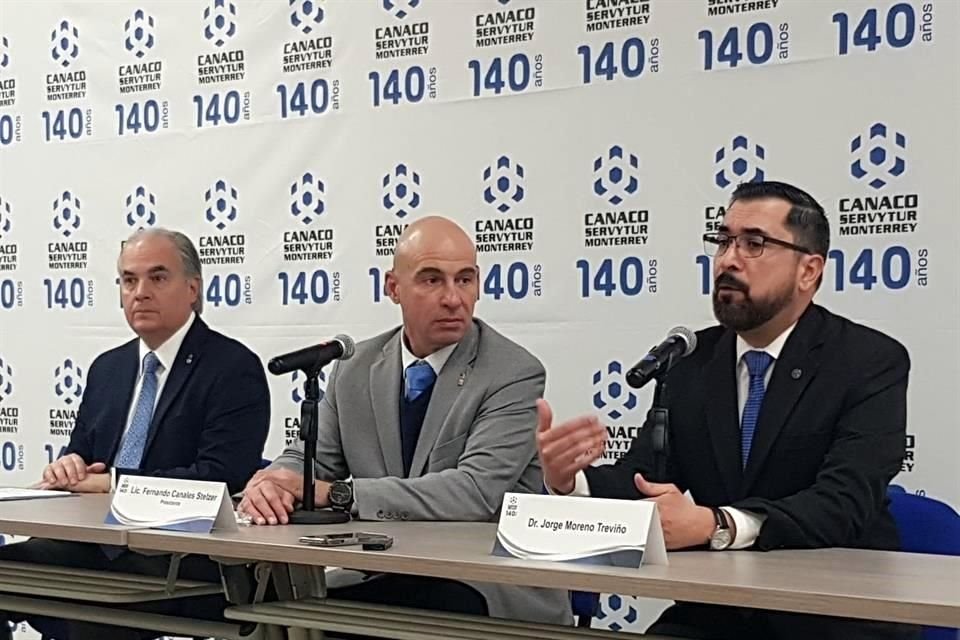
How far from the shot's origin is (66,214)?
4.94 m

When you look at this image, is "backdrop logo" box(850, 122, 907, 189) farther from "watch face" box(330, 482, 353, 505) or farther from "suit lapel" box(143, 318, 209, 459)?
"suit lapel" box(143, 318, 209, 459)

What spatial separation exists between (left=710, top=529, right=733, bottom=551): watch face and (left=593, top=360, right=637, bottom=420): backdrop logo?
1595mm

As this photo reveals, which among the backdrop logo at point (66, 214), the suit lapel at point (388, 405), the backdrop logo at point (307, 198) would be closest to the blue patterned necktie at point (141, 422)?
the suit lapel at point (388, 405)

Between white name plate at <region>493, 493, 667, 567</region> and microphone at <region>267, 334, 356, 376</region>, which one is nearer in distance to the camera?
white name plate at <region>493, 493, 667, 567</region>

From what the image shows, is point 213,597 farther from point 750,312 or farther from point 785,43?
point 785,43

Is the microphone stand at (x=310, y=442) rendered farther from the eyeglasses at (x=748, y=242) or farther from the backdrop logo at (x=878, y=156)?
the backdrop logo at (x=878, y=156)

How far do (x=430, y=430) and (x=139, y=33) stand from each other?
2482 millimetres

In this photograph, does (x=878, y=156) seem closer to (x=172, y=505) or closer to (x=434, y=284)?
(x=434, y=284)

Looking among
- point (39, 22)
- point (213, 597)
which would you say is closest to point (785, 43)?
point (213, 597)

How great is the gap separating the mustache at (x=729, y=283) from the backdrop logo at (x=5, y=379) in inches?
131

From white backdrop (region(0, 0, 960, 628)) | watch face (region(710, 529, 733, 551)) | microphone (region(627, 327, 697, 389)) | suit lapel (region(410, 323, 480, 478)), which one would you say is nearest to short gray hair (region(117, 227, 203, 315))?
white backdrop (region(0, 0, 960, 628))

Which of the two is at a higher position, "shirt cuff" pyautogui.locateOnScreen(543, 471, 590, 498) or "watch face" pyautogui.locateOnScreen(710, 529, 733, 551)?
"shirt cuff" pyautogui.locateOnScreen(543, 471, 590, 498)

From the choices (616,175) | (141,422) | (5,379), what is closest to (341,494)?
(141,422)

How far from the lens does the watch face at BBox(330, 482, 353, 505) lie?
2.77 m
